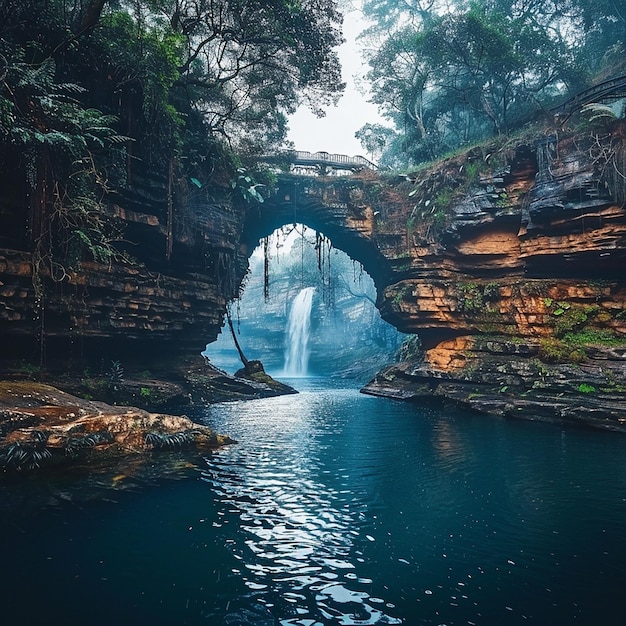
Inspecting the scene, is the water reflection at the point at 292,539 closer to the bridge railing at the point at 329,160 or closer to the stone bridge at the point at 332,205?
the stone bridge at the point at 332,205

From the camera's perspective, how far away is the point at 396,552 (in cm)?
461

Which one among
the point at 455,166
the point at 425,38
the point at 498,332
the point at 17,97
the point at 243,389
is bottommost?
the point at 243,389

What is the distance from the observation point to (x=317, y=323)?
5184 centimetres

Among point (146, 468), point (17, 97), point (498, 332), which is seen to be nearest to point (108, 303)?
point (17, 97)

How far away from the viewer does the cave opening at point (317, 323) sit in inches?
1785

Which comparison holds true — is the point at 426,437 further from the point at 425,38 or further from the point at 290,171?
the point at 425,38

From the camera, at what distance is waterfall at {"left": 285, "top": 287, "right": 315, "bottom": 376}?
50906 mm

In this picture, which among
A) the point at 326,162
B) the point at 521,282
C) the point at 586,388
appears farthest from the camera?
the point at 326,162

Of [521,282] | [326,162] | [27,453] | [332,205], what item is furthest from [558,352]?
[326,162]

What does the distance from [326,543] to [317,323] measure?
47085 millimetres

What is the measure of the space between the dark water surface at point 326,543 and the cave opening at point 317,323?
3134 cm

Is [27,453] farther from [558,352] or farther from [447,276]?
[447,276]

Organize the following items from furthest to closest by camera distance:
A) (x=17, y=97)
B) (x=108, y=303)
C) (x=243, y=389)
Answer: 1. (x=243, y=389)
2. (x=108, y=303)
3. (x=17, y=97)

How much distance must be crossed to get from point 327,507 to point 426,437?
6.04 meters
